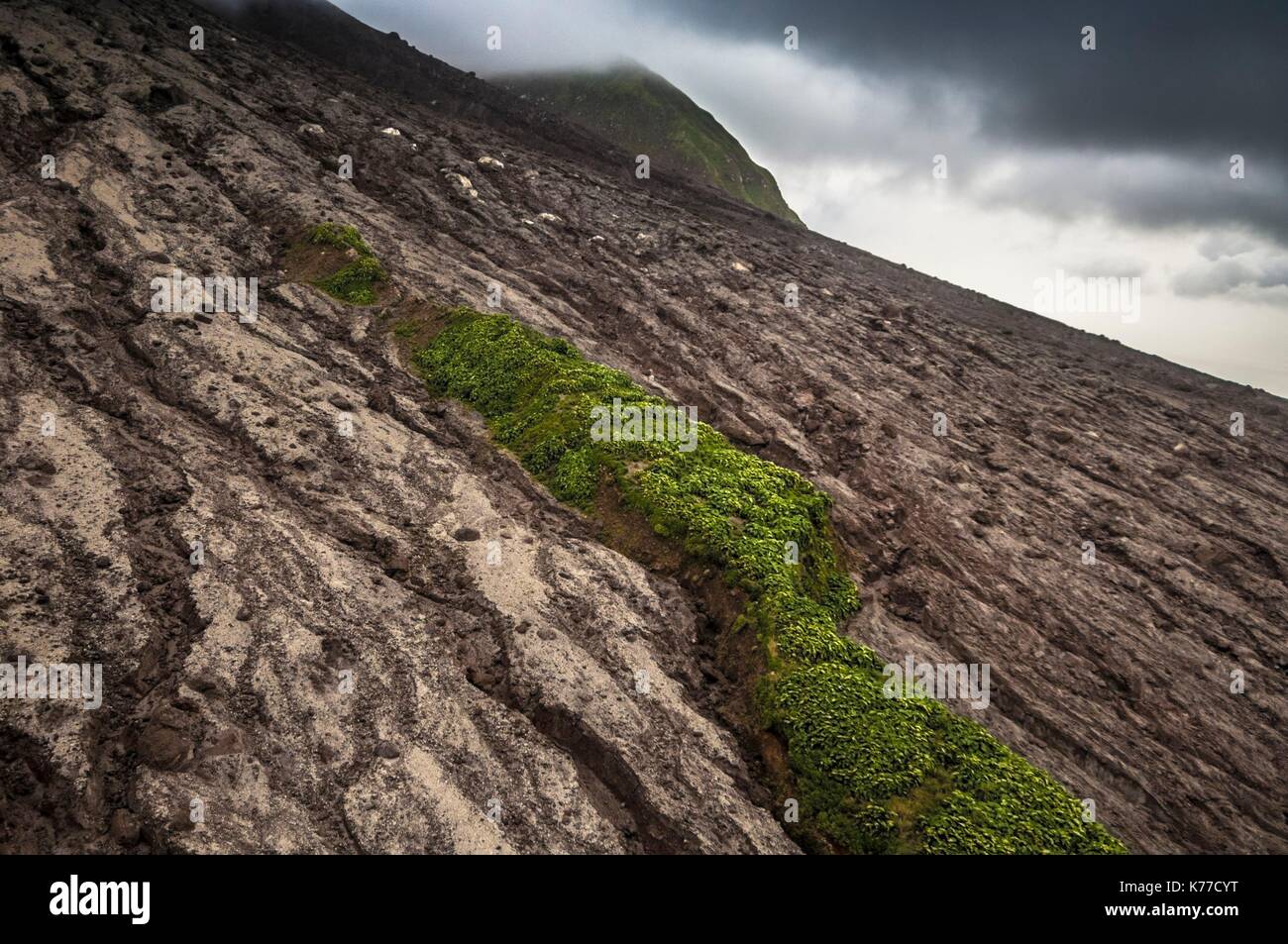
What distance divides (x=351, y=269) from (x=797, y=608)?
63.1 ft

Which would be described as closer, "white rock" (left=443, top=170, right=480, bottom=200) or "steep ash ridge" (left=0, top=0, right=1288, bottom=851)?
"steep ash ridge" (left=0, top=0, right=1288, bottom=851)

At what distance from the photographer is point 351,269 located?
76.5 ft

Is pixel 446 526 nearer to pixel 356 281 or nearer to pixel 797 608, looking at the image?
pixel 797 608

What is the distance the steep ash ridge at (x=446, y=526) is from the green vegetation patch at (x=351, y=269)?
22.5 inches

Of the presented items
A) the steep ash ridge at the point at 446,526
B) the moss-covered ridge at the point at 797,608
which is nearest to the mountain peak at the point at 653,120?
the steep ash ridge at the point at 446,526

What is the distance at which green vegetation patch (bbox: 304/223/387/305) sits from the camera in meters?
22.8

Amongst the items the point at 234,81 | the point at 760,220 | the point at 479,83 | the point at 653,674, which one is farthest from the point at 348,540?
the point at 479,83

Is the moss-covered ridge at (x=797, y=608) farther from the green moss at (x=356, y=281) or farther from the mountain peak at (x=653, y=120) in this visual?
the mountain peak at (x=653, y=120)

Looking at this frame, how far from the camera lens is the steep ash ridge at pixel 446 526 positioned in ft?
33.3

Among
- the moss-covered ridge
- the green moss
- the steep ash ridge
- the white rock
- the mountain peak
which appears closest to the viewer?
the steep ash ridge

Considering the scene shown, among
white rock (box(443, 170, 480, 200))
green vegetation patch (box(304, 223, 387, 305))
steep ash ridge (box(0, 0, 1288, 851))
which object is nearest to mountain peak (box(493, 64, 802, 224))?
white rock (box(443, 170, 480, 200))

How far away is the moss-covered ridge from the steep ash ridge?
1055mm

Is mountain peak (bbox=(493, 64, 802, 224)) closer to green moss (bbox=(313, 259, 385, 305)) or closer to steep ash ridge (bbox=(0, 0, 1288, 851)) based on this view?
steep ash ridge (bbox=(0, 0, 1288, 851))

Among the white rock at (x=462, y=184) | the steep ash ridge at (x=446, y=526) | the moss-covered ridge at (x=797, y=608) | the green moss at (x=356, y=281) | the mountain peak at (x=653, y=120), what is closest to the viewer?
the steep ash ridge at (x=446, y=526)
